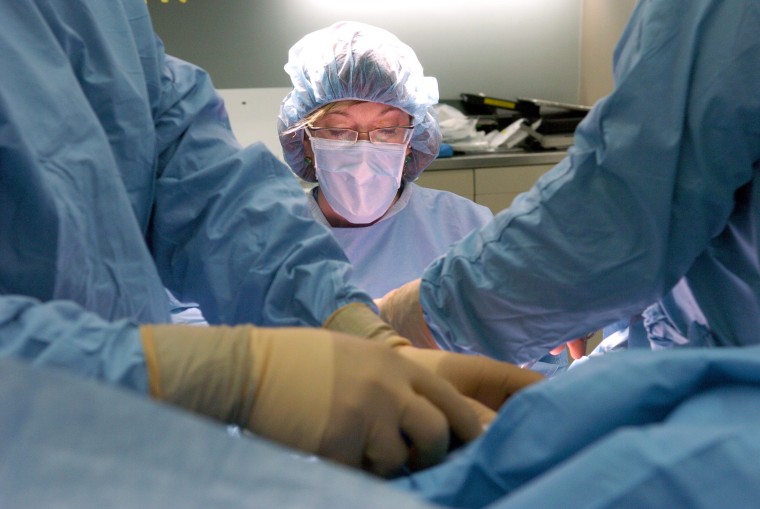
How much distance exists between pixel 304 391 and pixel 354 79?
1.28 m

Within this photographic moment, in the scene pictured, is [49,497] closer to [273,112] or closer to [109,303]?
[109,303]

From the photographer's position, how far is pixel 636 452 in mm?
482

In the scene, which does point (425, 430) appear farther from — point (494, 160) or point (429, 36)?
point (429, 36)

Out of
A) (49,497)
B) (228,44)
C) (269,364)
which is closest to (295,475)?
(49,497)

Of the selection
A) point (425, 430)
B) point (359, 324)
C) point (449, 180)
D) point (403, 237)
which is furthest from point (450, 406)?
point (449, 180)

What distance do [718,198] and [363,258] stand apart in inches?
46.1

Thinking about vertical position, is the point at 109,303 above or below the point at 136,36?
below

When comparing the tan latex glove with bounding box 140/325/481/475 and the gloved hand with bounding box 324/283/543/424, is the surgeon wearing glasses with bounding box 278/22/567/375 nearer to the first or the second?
the gloved hand with bounding box 324/283/543/424

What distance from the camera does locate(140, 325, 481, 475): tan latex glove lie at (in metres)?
0.71

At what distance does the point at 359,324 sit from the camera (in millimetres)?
1051

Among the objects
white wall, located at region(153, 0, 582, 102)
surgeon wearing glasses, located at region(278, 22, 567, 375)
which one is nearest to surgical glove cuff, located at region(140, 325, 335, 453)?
surgeon wearing glasses, located at region(278, 22, 567, 375)

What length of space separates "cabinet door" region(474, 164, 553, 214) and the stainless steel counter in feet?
0.07

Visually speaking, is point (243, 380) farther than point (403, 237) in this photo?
No

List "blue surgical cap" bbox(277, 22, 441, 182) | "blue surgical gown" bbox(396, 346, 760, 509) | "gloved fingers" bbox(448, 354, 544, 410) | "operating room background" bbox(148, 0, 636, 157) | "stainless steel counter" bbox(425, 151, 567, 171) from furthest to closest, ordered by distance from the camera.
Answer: "operating room background" bbox(148, 0, 636, 157) → "stainless steel counter" bbox(425, 151, 567, 171) → "blue surgical cap" bbox(277, 22, 441, 182) → "gloved fingers" bbox(448, 354, 544, 410) → "blue surgical gown" bbox(396, 346, 760, 509)
